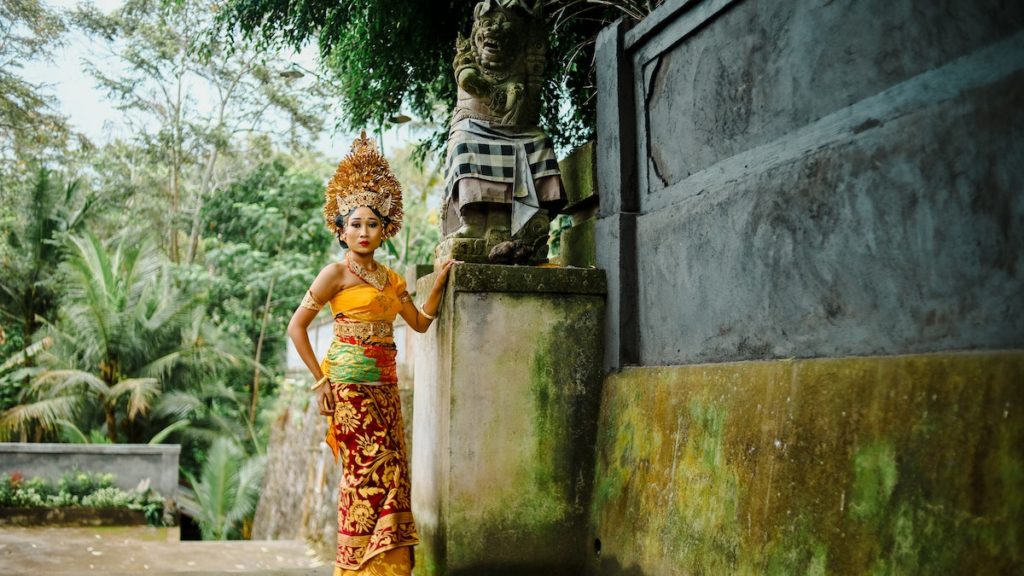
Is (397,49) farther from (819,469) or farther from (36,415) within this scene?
(36,415)

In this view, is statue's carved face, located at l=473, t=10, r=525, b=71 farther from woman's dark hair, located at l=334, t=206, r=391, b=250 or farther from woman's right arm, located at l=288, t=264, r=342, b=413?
woman's right arm, located at l=288, t=264, r=342, b=413

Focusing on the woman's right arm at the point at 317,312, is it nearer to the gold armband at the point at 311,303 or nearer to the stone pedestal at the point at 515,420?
the gold armband at the point at 311,303

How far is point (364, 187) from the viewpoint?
4.16 meters

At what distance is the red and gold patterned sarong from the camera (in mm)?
3990

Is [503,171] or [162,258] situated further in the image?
[162,258]

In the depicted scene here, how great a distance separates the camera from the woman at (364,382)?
3994 millimetres

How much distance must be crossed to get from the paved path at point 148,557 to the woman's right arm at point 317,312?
5.15ft

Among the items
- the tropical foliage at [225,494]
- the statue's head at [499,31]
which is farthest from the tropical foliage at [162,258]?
the statue's head at [499,31]

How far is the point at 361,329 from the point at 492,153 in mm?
1151

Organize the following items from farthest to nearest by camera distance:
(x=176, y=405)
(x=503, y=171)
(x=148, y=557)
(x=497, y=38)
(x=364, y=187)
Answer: (x=176, y=405)
(x=148, y=557)
(x=497, y=38)
(x=503, y=171)
(x=364, y=187)

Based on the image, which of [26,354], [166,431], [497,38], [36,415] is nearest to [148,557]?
[497,38]

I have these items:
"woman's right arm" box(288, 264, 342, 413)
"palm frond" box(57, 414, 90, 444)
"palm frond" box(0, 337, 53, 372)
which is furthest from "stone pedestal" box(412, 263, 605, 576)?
"palm frond" box(0, 337, 53, 372)

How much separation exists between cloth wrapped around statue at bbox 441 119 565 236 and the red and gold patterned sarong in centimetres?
93

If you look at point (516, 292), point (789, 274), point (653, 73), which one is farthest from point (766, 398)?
point (653, 73)
